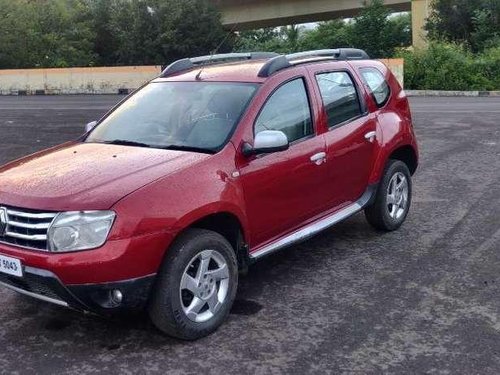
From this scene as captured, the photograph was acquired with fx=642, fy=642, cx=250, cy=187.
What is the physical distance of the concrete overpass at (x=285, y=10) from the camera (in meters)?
39.1

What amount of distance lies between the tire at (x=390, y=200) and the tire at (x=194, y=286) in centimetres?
220

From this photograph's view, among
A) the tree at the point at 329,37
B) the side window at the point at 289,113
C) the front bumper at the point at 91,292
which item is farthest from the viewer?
the tree at the point at 329,37

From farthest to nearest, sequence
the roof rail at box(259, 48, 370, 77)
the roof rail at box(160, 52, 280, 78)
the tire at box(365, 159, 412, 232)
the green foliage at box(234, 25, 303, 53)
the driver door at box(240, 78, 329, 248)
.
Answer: the green foliage at box(234, 25, 303, 53) → the tire at box(365, 159, 412, 232) → the roof rail at box(160, 52, 280, 78) → the roof rail at box(259, 48, 370, 77) → the driver door at box(240, 78, 329, 248)

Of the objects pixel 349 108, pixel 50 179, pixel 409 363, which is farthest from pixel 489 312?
pixel 50 179

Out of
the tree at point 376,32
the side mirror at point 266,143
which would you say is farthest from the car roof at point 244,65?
the tree at point 376,32

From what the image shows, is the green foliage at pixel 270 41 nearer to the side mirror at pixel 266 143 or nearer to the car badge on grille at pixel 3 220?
the side mirror at pixel 266 143

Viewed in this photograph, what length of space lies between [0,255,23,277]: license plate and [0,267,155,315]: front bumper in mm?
35

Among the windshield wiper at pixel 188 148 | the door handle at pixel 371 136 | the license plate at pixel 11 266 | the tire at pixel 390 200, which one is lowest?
the tire at pixel 390 200

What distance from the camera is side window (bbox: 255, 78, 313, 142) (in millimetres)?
4738

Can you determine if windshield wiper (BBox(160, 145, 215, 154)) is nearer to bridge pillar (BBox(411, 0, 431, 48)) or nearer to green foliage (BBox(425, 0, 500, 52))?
green foliage (BBox(425, 0, 500, 52))

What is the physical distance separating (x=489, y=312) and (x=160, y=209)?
233 centimetres

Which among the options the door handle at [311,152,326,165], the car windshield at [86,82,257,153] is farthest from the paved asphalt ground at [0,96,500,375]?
the car windshield at [86,82,257,153]

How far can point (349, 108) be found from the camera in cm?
Result: 564

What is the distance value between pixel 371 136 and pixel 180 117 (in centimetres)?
185
